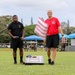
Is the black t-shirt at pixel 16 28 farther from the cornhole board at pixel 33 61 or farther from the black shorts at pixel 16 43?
the cornhole board at pixel 33 61

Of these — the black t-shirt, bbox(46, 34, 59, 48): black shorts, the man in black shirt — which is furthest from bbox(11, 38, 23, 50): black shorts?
bbox(46, 34, 59, 48): black shorts

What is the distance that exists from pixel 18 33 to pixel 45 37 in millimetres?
994

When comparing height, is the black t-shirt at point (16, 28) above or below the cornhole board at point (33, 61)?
above

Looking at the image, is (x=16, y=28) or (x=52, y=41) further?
(x=16, y=28)

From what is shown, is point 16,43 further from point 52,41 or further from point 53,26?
point 53,26

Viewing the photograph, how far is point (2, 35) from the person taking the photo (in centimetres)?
9319

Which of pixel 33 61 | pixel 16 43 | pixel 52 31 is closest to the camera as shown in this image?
pixel 33 61

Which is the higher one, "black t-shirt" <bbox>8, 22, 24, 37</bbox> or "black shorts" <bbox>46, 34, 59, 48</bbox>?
"black t-shirt" <bbox>8, 22, 24, 37</bbox>

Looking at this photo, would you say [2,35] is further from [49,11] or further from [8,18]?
[49,11]

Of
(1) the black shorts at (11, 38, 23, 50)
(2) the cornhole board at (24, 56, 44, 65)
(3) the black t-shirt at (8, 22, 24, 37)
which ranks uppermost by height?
(3) the black t-shirt at (8, 22, 24, 37)

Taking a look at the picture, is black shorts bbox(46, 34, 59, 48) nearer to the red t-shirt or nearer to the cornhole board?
the red t-shirt

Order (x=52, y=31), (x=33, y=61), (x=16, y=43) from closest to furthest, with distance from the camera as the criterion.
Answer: (x=33, y=61) < (x=52, y=31) < (x=16, y=43)

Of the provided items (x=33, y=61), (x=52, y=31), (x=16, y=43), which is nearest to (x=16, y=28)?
(x=16, y=43)

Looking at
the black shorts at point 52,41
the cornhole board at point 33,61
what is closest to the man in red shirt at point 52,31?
the black shorts at point 52,41
